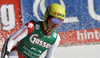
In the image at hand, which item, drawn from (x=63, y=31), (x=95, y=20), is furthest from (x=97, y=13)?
(x=63, y=31)

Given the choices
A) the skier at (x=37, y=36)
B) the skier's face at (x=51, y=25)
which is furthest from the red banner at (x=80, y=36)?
the skier's face at (x=51, y=25)

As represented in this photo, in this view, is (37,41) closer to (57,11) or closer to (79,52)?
(57,11)

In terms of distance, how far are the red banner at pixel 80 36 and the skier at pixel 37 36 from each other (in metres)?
2.60

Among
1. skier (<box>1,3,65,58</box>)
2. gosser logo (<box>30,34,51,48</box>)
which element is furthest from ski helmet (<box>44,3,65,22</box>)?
gosser logo (<box>30,34,51,48</box>)

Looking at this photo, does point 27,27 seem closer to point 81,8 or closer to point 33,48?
point 33,48

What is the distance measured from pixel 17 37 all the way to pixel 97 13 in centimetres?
339

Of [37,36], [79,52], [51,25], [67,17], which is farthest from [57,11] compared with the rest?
[67,17]

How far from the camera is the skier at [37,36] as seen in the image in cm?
224

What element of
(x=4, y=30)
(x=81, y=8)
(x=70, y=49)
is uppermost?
(x=81, y=8)

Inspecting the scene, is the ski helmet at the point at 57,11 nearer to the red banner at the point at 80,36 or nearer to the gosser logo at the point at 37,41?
the gosser logo at the point at 37,41

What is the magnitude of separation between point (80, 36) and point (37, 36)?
115 inches

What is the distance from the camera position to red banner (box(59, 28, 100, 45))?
5.18 m

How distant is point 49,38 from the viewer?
2.47 meters

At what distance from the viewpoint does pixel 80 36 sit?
5.19m
